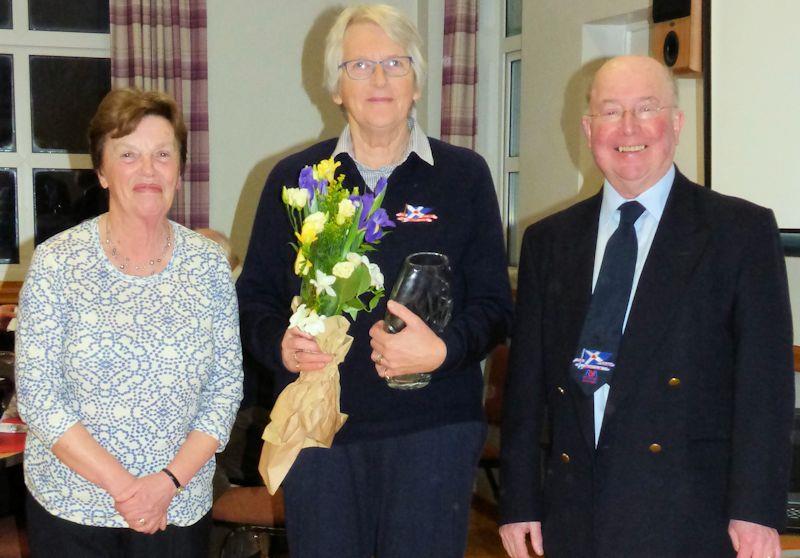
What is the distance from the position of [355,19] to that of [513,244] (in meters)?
4.53

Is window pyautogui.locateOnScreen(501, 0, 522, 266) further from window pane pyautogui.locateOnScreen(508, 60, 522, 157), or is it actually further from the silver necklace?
the silver necklace

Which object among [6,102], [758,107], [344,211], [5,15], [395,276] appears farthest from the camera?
[6,102]

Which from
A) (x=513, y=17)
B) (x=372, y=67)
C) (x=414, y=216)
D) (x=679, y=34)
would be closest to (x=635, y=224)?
(x=414, y=216)

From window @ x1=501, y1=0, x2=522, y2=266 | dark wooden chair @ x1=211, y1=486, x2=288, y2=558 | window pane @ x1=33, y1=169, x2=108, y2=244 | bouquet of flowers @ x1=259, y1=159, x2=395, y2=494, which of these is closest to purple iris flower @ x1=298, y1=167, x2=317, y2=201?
bouquet of flowers @ x1=259, y1=159, x2=395, y2=494

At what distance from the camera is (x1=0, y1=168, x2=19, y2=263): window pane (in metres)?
6.66

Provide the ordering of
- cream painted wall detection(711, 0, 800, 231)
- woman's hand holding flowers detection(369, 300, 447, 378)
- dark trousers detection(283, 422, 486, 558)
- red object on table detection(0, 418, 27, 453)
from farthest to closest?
cream painted wall detection(711, 0, 800, 231) → red object on table detection(0, 418, 27, 453) → dark trousers detection(283, 422, 486, 558) → woman's hand holding flowers detection(369, 300, 447, 378)

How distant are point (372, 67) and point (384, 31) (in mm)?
87

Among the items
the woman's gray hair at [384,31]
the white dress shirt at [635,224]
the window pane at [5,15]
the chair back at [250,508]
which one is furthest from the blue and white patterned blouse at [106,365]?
the window pane at [5,15]

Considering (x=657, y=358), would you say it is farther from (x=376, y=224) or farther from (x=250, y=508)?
(x=250, y=508)

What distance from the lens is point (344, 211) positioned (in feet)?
6.20

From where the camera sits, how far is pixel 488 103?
6.64 meters

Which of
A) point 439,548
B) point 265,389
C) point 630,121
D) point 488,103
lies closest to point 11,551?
point 265,389

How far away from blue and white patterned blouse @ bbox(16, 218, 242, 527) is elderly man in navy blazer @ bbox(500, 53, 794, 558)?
795 mm

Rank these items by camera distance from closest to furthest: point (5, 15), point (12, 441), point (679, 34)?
point (12, 441), point (679, 34), point (5, 15)
